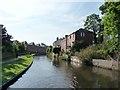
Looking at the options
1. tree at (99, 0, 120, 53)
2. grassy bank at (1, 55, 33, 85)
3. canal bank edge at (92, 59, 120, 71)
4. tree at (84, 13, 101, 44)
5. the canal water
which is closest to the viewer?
the canal water

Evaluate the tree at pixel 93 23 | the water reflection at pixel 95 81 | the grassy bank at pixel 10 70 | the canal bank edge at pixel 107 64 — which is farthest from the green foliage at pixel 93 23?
the water reflection at pixel 95 81

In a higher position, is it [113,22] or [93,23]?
[93,23]

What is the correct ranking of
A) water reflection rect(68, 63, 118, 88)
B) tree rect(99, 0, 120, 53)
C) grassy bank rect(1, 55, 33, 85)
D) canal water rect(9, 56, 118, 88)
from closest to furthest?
water reflection rect(68, 63, 118, 88)
canal water rect(9, 56, 118, 88)
grassy bank rect(1, 55, 33, 85)
tree rect(99, 0, 120, 53)

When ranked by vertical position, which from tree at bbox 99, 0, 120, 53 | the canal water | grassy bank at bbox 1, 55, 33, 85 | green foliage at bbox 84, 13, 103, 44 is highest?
green foliage at bbox 84, 13, 103, 44

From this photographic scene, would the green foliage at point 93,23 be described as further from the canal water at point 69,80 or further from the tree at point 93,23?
the canal water at point 69,80

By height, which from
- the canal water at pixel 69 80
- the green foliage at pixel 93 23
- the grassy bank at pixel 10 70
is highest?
the green foliage at pixel 93 23

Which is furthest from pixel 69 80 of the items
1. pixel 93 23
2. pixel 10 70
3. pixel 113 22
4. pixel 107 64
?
pixel 93 23

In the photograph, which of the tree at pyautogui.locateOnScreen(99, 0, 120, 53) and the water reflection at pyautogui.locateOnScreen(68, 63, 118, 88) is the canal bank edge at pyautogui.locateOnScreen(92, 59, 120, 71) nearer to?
the tree at pyautogui.locateOnScreen(99, 0, 120, 53)

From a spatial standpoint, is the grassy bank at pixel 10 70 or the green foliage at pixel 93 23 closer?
the grassy bank at pixel 10 70

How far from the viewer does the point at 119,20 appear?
3241cm

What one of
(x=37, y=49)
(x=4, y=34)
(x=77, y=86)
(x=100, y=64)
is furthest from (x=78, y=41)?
(x=37, y=49)

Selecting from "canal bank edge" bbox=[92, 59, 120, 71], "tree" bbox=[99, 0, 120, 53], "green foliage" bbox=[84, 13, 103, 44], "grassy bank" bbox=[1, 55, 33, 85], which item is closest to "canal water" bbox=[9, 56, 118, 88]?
"grassy bank" bbox=[1, 55, 33, 85]

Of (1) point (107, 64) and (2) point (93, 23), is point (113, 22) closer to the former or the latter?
(1) point (107, 64)

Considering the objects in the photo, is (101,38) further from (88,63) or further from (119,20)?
(119,20)
